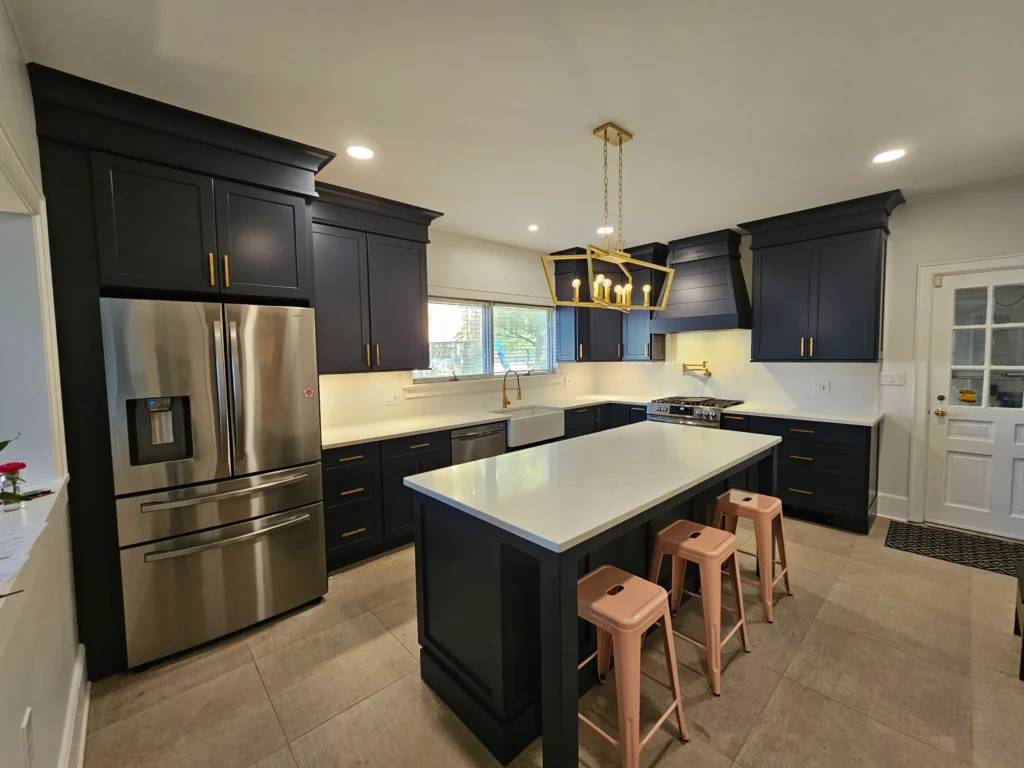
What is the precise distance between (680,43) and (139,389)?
2.70 metres

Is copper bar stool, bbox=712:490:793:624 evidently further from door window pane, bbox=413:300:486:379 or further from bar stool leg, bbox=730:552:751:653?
door window pane, bbox=413:300:486:379

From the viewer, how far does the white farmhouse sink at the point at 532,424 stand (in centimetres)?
397

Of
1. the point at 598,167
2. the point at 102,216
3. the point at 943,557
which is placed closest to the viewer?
the point at 102,216

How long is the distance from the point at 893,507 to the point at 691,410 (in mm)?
1768

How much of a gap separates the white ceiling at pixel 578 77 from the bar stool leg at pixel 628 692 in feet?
7.08

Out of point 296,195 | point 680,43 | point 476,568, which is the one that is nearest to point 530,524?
point 476,568

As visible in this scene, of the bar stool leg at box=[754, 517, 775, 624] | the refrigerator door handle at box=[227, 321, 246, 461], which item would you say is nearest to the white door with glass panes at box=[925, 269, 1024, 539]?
the bar stool leg at box=[754, 517, 775, 624]

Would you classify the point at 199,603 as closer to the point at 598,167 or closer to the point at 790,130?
the point at 598,167

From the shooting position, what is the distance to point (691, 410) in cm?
415

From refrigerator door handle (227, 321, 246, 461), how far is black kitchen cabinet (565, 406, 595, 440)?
3.02 m

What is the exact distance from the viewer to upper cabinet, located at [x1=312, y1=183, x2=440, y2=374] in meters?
3.06

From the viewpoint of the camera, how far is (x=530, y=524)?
139 centimetres

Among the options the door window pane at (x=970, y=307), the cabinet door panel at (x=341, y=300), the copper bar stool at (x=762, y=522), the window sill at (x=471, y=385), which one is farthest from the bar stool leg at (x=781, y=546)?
the cabinet door panel at (x=341, y=300)

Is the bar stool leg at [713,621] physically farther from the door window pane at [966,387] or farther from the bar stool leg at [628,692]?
the door window pane at [966,387]
